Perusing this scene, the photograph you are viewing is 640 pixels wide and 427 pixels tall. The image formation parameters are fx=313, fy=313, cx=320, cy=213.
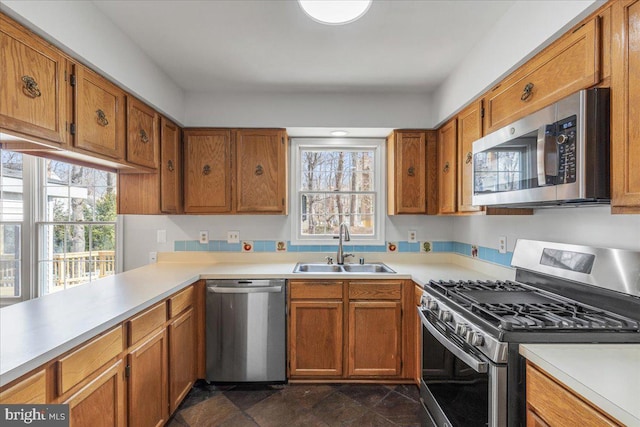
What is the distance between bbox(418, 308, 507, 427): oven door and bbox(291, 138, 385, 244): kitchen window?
1.39 meters

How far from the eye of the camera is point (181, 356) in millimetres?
2158

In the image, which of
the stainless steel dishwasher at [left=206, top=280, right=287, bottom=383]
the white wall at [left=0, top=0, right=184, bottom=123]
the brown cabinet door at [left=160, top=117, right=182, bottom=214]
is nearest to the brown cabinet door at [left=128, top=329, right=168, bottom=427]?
the stainless steel dishwasher at [left=206, top=280, right=287, bottom=383]

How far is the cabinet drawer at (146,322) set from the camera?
1.56 meters

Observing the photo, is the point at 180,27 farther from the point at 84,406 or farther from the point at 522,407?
the point at 522,407

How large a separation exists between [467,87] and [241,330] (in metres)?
2.39

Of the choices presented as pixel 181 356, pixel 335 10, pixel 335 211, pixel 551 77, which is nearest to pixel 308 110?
pixel 335 211

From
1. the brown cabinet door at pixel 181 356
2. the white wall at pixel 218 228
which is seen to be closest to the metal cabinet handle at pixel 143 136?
the white wall at pixel 218 228

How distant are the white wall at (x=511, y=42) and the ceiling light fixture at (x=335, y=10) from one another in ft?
2.49

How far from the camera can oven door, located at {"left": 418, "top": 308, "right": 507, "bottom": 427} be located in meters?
1.19

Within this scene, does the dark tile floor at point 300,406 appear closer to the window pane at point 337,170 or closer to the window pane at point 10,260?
the window pane at point 337,170

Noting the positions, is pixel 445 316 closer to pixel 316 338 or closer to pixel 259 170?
pixel 316 338

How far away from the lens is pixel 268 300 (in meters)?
2.41

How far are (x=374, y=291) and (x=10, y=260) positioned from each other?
10.8ft

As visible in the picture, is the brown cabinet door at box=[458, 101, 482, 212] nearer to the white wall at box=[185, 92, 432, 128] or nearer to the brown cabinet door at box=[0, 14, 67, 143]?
the white wall at box=[185, 92, 432, 128]
